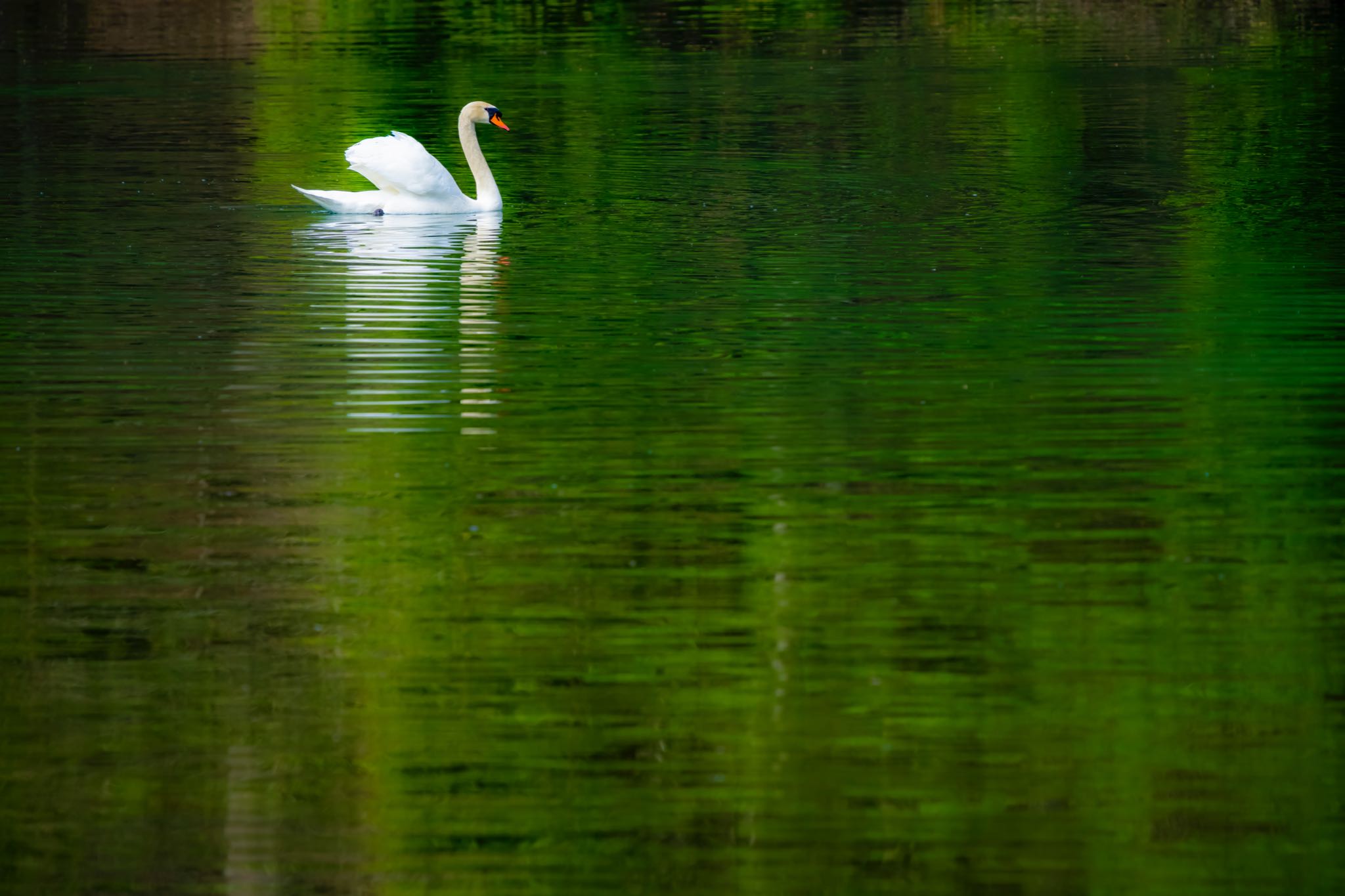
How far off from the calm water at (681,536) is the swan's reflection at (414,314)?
0.25 ft

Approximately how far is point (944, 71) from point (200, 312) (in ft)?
66.9

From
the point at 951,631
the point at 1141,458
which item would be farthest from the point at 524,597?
the point at 1141,458

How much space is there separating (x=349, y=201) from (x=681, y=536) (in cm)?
1105

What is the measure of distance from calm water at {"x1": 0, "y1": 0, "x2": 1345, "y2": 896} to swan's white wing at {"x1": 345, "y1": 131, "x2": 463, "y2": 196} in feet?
1.32

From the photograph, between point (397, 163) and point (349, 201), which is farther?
point (349, 201)

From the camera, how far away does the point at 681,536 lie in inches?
387

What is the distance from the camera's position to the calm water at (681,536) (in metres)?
6.87

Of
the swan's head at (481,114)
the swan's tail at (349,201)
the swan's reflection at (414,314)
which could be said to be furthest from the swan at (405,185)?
the swan's head at (481,114)

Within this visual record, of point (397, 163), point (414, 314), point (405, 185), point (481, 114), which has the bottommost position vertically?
point (414, 314)

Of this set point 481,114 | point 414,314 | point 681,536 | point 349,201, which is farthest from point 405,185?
point 681,536

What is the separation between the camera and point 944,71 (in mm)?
34281

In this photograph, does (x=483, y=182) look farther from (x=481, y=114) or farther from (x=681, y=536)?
(x=681, y=536)

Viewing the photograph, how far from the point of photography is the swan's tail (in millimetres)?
20188

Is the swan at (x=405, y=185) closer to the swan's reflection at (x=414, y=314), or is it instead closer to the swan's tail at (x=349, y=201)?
the swan's tail at (x=349, y=201)
